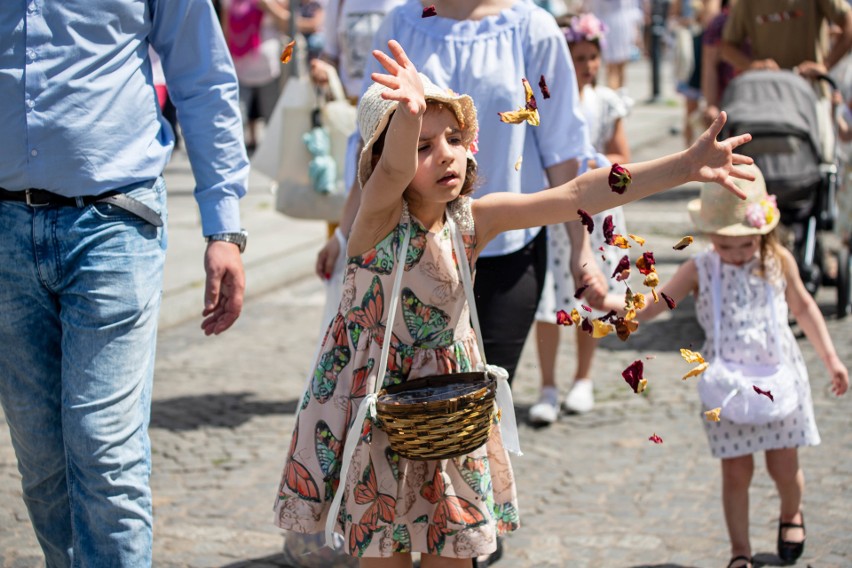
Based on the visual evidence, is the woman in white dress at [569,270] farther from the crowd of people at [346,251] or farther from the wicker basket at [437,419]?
the wicker basket at [437,419]

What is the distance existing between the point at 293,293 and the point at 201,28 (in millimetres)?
5527

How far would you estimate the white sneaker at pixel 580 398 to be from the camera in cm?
612

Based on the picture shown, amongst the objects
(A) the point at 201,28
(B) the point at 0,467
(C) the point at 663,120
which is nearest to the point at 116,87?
(A) the point at 201,28

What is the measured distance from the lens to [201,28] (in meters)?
3.38

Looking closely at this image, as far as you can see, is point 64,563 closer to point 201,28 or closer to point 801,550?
point 201,28

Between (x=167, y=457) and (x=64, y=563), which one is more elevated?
(x=64, y=563)

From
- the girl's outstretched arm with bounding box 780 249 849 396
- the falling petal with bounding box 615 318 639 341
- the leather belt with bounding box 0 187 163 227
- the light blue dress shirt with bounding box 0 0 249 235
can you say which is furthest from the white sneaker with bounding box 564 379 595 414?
the leather belt with bounding box 0 187 163 227

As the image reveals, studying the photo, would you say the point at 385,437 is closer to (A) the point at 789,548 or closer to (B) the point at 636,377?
(B) the point at 636,377

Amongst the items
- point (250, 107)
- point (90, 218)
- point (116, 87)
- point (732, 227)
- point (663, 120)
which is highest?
point (116, 87)

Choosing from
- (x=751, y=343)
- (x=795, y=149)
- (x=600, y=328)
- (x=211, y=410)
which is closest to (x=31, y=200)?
(x=600, y=328)

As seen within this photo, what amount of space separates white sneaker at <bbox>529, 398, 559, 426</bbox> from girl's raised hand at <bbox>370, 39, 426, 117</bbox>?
3120mm

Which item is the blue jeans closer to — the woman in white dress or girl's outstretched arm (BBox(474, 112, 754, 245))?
girl's outstretched arm (BBox(474, 112, 754, 245))

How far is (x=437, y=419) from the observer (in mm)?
3064

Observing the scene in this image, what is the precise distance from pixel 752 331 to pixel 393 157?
6.04 feet
